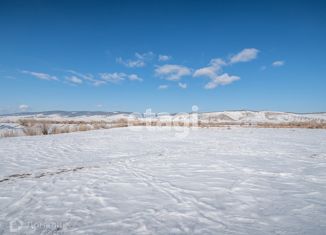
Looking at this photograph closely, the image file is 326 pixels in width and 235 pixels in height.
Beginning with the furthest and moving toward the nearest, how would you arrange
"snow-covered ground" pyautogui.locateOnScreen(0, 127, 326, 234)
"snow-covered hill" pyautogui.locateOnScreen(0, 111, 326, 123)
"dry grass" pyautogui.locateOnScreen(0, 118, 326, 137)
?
1. "snow-covered hill" pyautogui.locateOnScreen(0, 111, 326, 123)
2. "dry grass" pyautogui.locateOnScreen(0, 118, 326, 137)
3. "snow-covered ground" pyautogui.locateOnScreen(0, 127, 326, 234)

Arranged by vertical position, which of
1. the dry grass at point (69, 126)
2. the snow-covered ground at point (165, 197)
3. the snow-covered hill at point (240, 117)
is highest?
the snow-covered hill at point (240, 117)

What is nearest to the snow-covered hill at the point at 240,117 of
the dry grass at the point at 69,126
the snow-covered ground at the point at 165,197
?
the dry grass at the point at 69,126

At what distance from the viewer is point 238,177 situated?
5000 millimetres

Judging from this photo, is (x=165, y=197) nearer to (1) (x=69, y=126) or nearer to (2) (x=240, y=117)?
(1) (x=69, y=126)

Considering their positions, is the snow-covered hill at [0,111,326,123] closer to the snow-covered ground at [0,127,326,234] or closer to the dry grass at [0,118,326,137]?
the dry grass at [0,118,326,137]

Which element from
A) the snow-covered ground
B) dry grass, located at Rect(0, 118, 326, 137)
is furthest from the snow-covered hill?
the snow-covered ground

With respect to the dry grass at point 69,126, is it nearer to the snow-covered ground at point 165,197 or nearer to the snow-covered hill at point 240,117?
the snow-covered hill at point 240,117

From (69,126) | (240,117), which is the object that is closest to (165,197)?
(69,126)

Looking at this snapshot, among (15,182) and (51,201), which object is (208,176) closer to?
(51,201)

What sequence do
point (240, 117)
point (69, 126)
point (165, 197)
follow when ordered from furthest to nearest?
point (240, 117)
point (69, 126)
point (165, 197)

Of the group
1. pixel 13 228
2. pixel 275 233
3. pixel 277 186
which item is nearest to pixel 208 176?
pixel 277 186

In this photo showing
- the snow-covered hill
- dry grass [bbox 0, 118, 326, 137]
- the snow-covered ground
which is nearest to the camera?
the snow-covered ground

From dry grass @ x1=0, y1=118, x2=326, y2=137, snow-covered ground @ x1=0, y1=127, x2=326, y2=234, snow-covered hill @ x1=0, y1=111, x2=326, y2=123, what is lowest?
snow-covered ground @ x1=0, y1=127, x2=326, y2=234

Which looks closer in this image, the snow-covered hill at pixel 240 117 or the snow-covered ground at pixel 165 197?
the snow-covered ground at pixel 165 197
